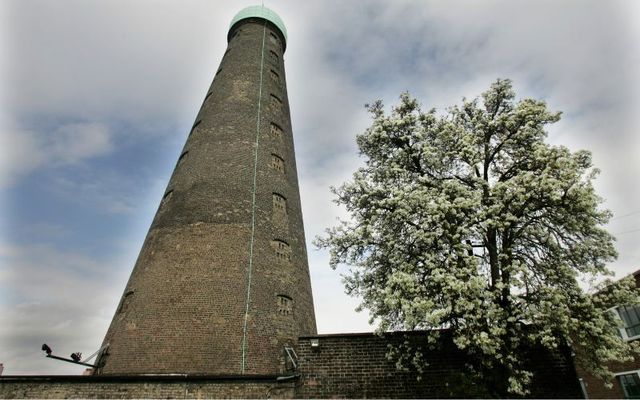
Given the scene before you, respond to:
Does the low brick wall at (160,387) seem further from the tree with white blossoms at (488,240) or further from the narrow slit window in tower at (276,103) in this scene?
the narrow slit window in tower at (276,103)

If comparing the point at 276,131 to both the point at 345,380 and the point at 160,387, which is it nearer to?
the point at 160,387

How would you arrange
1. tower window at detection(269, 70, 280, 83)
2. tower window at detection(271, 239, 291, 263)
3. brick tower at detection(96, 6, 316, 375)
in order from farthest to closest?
tower window at detection(269, 70, 280, 83), tower window at detection(271, 239, 291, 263), brick tower at detection(96, 6, 316, 375)

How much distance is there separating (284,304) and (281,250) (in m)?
2.22

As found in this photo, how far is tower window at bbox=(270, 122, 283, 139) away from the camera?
19016 millimetres

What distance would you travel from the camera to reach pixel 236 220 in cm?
1487

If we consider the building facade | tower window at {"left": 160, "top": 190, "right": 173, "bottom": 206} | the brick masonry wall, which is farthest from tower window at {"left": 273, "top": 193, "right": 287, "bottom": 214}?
the building facade

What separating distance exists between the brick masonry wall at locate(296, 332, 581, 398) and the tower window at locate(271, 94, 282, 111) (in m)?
13.4

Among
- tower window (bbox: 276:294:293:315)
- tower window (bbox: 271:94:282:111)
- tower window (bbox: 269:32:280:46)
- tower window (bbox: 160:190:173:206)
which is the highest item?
tower window (bbox: 269:32:280:46)

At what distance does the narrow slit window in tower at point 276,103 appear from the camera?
20269mm

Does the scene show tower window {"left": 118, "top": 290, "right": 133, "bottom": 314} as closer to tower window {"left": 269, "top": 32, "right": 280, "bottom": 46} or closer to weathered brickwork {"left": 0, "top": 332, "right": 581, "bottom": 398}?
weathered brickwork {"left": 0, "top": 332, "right": 581, "bottom": 398}

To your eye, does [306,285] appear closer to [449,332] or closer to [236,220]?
[236,220]

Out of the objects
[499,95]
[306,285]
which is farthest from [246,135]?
[499,95]

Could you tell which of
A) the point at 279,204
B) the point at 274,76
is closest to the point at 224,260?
the point at 279,204

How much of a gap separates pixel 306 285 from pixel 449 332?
7.27m
